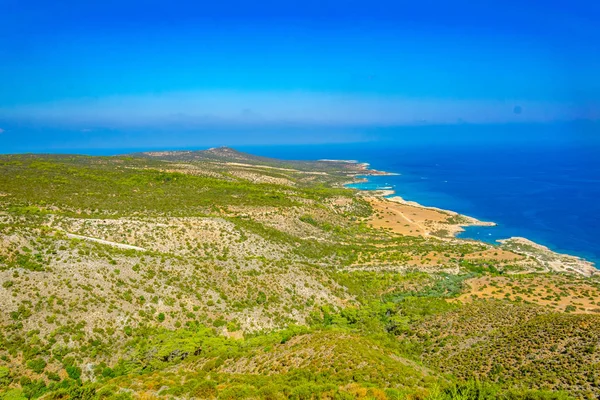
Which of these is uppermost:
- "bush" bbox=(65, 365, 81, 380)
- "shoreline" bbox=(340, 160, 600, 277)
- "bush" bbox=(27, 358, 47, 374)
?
"bush" bbox=(27, 358, 47, 374)

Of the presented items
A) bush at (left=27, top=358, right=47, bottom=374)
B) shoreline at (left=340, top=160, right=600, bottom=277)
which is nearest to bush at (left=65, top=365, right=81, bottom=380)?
bush at (left=27, top=358, right=47, bottom=374)

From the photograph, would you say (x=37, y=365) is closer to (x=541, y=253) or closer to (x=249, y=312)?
(x=249, y=312)

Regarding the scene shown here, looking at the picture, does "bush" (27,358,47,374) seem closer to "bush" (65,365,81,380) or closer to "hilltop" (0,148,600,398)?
"hilltop" (0,148,600,398)

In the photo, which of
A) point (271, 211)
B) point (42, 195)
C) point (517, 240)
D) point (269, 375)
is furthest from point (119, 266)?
point (517, 240)

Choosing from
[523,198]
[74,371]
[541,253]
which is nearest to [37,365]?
[74,371]

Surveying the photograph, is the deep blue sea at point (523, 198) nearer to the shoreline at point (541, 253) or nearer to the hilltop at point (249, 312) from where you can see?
the shoreline at point (541, 253)

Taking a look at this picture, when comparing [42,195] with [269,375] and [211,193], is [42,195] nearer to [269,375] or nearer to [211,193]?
[211,193]

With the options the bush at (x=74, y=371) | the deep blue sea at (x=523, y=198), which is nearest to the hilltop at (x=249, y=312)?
the bush at (x=74, y=371)

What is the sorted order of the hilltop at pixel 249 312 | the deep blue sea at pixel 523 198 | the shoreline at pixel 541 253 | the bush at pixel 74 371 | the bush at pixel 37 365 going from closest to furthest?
the hilltop at pixel 249 312
the bush at pixel 37 365
the bush at pixel 74 371
the shoreline at pixel 541 253
the deep blue sea at pixel 523 198
